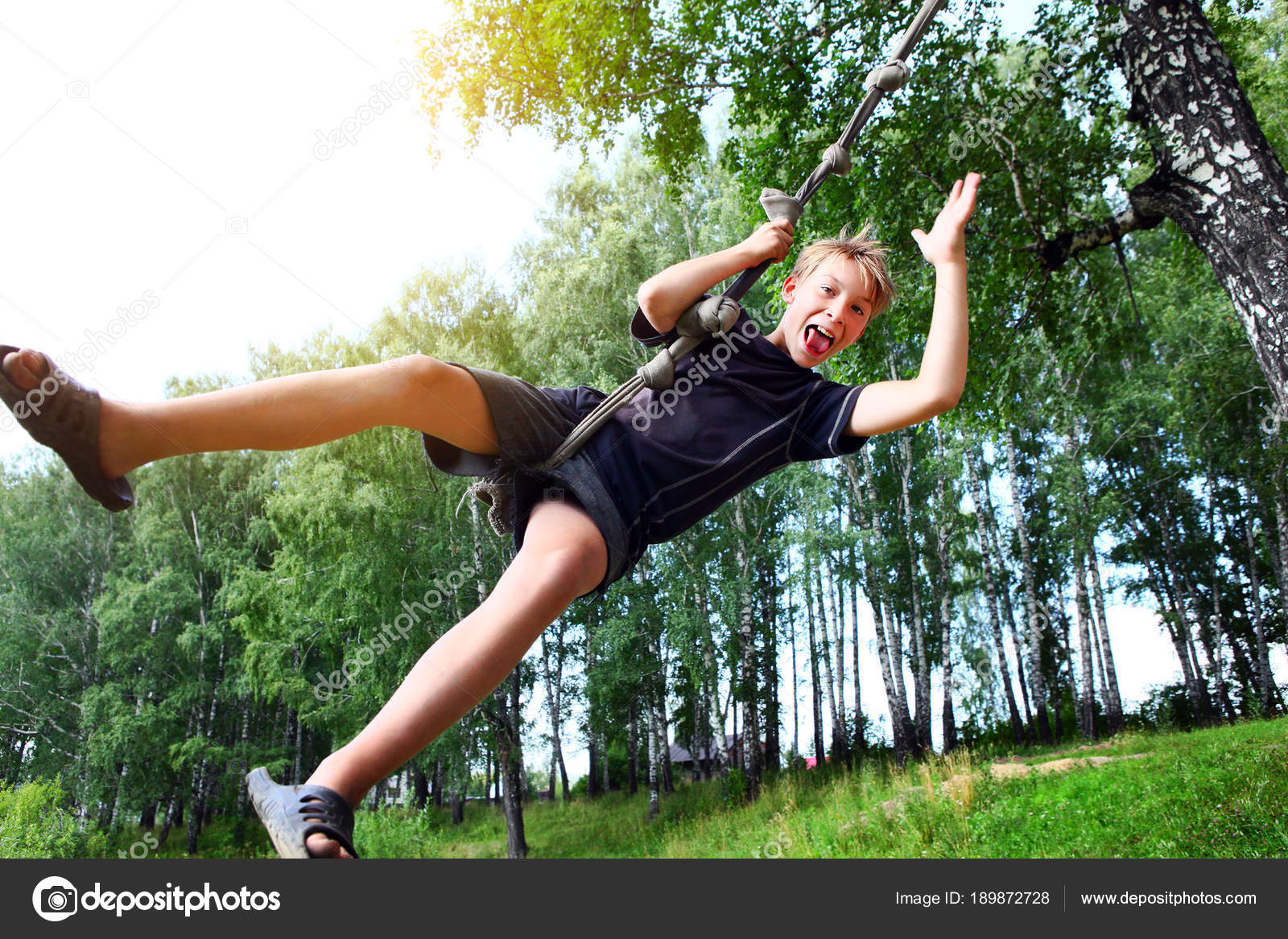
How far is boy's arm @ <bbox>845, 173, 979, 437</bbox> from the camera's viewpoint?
1.39m

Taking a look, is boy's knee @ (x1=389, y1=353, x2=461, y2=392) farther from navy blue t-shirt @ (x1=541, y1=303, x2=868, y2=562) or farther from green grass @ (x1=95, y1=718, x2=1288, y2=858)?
green grass @ (x1=95, y1=718, x2=1288, y2=858)

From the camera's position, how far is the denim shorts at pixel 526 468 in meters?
1.42

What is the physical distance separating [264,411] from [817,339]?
3.38 feet

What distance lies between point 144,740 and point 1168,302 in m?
17.6

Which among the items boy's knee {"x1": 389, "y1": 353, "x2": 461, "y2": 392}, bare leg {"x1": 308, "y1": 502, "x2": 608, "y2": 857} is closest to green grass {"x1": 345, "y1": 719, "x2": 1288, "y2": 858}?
bare leg {"x1": 308, "y1": 502, "x2": 608, "y2": 857}

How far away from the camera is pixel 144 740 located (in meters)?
13.1

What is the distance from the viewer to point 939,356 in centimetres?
140

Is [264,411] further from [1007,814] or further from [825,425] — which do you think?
[1007,814]
